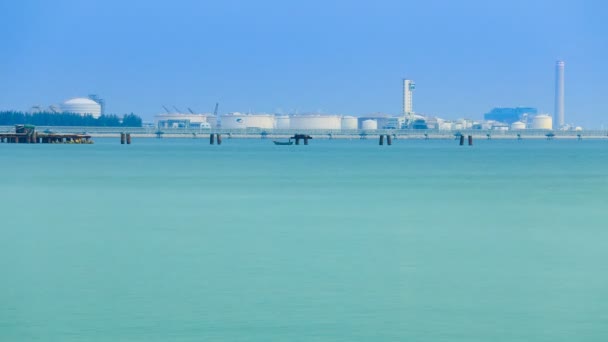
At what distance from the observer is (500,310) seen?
18.1 metres

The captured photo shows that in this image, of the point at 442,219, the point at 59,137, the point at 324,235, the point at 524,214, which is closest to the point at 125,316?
the point at 324,235

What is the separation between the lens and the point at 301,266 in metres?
22.4

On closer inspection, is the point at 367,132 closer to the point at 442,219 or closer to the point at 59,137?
the point at 59,137

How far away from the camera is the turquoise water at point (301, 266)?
16.9 m

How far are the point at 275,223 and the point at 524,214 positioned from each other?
25.9ft

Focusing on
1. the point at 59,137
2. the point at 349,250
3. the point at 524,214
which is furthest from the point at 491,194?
the point at 59,137

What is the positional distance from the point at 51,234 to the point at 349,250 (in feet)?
24.3

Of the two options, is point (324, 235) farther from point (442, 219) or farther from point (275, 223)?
point (442, 219)

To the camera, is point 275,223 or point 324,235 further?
→ point 275,223

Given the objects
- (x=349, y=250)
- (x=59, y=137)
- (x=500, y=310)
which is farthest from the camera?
(x=59, y=137)

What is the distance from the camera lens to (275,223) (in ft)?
101

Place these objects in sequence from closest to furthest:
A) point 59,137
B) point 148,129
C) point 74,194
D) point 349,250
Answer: point 349,250 → point 74,194 → point 59,137 → point 148,129

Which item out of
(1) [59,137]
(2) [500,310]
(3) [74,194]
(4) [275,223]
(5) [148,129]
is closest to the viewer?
(2) [500,310]

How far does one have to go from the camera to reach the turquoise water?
55.6 feet
